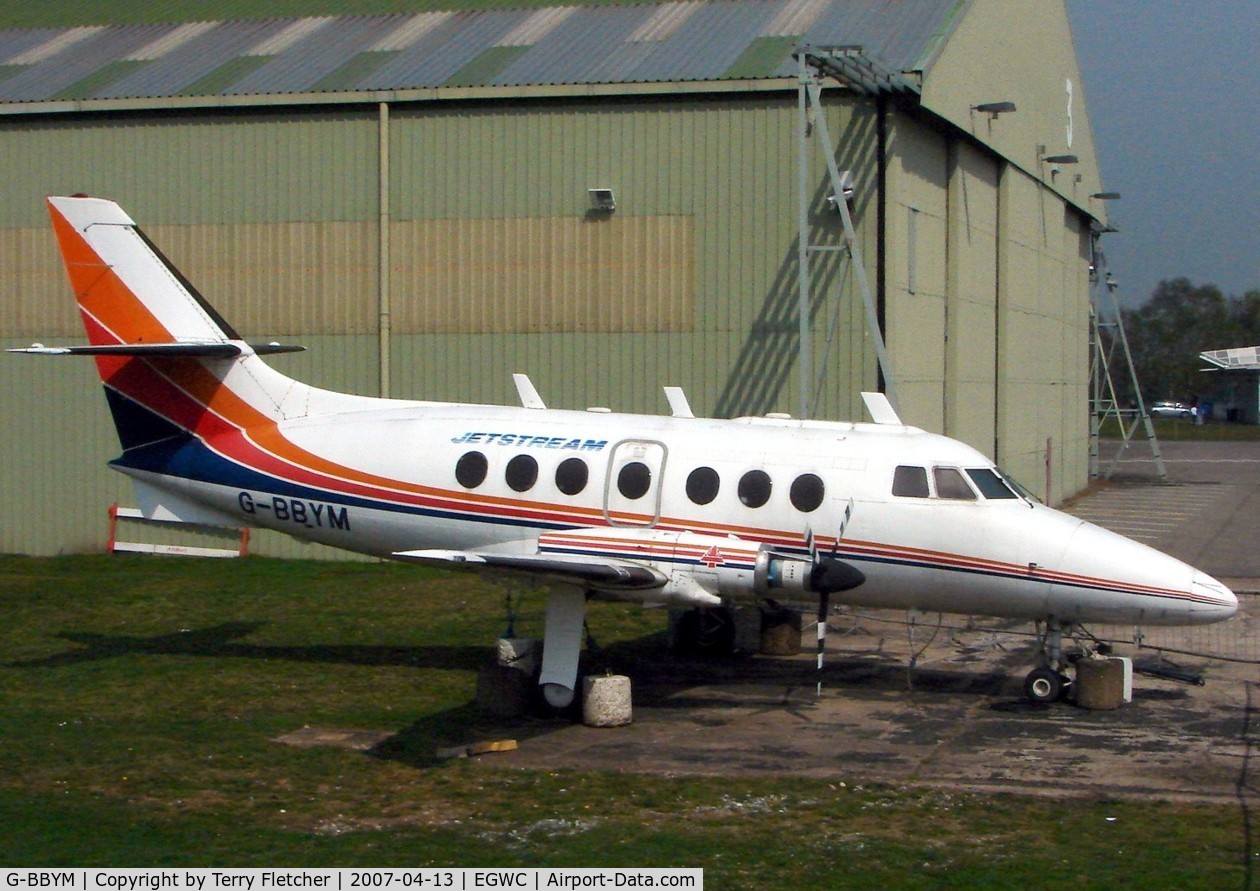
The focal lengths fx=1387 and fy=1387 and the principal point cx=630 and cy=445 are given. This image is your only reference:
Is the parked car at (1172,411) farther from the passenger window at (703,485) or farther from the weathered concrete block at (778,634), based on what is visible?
the passenger window at (703,485)

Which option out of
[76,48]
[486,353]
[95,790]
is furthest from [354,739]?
[76,48]

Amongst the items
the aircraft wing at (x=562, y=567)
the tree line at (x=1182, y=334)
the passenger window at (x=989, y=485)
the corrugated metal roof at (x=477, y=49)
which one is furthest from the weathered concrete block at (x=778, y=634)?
the tree line at (x=1182, y=334)

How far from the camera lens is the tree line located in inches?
5477

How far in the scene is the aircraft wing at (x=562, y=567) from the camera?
1369 cm

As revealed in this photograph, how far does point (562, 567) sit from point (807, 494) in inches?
118

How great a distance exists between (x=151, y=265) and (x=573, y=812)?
32.6ft

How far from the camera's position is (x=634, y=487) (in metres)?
15.4

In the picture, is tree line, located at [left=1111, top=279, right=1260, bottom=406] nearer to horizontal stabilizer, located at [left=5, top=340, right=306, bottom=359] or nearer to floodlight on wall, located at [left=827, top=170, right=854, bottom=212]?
floodlight on wall, located at [left=827, top=170, right=854, bottom=212]

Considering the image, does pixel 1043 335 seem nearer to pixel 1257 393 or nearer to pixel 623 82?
pixel 623 82

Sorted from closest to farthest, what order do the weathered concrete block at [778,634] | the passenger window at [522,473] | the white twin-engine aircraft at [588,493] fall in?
the white twin-engine aircraft at [588,493]
the passenger window at [522,473]
the weathered concrete block at [778,634]

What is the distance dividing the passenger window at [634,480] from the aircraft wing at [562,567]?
46.5 inches

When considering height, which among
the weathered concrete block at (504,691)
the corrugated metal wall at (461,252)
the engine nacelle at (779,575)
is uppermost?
the corrugated metal wall at (461,252)

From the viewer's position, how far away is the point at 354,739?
13922 mm

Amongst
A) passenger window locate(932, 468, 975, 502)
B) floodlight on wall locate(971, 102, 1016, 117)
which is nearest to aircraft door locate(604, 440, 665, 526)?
passenger window locate(932, 468, 975, 502)
